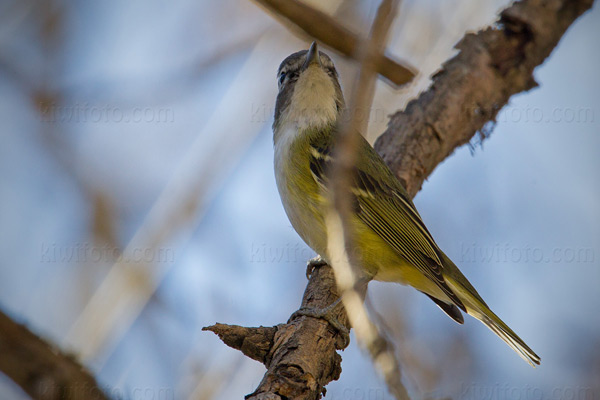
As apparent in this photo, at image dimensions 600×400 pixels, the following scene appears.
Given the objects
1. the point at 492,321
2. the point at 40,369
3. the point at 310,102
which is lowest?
the point at 40,369

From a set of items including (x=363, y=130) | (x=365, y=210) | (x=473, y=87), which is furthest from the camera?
(x=473, y=87)

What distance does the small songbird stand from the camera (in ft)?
11.5

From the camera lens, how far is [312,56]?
3.93m

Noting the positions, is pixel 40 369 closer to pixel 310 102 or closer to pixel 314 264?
pixel 314 264

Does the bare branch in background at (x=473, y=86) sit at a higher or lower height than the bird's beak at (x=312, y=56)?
higher

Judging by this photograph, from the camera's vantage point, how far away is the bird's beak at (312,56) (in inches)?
153

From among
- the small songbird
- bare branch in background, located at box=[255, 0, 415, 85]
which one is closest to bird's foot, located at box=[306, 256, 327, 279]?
the small songbird

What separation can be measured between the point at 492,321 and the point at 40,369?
274cm

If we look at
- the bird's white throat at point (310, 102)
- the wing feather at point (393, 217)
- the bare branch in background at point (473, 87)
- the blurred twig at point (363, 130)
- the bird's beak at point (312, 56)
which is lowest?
the blurred twig at point (363, 130)

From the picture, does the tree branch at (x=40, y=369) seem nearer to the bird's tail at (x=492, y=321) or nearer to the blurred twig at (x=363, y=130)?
the blurred twig at (x=363, y=130)

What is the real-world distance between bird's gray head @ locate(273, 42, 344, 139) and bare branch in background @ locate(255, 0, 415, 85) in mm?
141

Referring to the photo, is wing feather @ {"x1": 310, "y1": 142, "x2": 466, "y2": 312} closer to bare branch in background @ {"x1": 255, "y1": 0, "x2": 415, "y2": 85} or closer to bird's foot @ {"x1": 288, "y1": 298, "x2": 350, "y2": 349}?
bird's foot @ {"x1": 288, "y1": 298, "x2": 350, "y2": 349}

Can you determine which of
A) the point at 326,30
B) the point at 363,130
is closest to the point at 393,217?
the point at 326,30

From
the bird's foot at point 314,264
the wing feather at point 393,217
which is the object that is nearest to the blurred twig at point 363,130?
the wing feather at point 393,217
